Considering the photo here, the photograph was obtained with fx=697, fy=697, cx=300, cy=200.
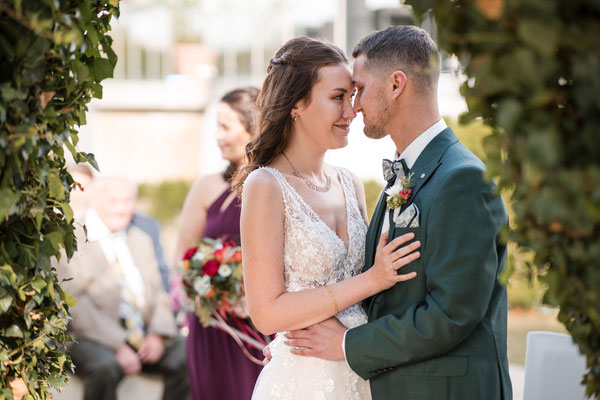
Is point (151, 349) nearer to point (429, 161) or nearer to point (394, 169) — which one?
point (394, 169)

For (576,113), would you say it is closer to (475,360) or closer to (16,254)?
(475,360)

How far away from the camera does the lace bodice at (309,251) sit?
2.64 metres

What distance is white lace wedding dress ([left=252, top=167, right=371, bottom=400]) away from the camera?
8.57 feet

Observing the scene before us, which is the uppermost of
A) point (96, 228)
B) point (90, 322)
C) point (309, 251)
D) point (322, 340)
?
point (309, 251)

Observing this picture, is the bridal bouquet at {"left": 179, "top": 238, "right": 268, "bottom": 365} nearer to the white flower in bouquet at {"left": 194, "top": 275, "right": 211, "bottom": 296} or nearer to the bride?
the white flower in bouquet at {"left": 194, "top": 275, "right": 211, "bottom": 296}

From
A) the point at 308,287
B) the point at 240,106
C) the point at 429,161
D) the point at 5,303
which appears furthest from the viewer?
the point at 240,106

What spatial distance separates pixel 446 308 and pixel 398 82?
86 centimetres

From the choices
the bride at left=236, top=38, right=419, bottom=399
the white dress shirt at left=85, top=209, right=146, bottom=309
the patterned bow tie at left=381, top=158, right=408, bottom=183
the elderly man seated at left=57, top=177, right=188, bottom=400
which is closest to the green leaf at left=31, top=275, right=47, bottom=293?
the bride at left=236, top=38, right=419, bottom=399

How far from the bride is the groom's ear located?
0.76ft

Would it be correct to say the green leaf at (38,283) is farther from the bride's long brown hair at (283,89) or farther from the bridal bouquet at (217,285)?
the bridal bouquet at (217,285)

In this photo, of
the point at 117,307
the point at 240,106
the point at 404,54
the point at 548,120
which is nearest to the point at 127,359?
the point at 117,307

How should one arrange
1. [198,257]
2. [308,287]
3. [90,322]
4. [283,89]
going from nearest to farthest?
[308,287], [283,89], [198,257], [90,322]

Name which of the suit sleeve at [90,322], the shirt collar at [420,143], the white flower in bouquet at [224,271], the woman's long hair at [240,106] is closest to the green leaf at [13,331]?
the shirt collar at [420,143]

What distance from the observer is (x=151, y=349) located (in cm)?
527
